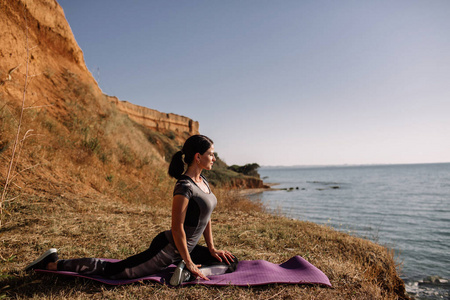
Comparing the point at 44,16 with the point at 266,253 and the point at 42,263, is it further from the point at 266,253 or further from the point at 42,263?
the point at 266,253

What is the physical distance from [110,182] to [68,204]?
11.2ft

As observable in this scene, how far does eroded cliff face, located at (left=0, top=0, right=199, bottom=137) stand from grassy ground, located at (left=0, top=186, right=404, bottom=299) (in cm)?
517

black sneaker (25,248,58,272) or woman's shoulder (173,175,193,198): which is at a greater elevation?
woman's shoulder (173,175,193,198)

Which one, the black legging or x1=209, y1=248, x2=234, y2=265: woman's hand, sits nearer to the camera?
the black legging

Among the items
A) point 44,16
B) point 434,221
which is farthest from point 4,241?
point 434,221

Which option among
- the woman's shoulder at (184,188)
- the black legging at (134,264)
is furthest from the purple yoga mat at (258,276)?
the woman's shoulder at (184,188)

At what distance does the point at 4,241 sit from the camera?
3.93 metres

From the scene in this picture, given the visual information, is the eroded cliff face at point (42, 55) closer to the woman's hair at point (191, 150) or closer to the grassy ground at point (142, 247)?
the grassy ground at point (142, 247)

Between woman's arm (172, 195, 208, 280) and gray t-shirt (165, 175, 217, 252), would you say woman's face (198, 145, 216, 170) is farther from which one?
woman's arm (172, 195, 208, 280)

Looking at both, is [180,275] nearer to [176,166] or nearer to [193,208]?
[193,208]

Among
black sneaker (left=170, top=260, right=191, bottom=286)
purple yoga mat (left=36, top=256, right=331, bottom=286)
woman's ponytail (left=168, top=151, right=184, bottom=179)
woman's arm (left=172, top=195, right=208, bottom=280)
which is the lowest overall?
purple yoga mat (left=36, top=256, right=331, bottom=286)

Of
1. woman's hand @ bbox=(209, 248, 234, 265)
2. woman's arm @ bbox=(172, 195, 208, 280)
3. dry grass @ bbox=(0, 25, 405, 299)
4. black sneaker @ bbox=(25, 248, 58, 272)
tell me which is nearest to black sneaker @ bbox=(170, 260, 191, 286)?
dry grass @ bbox=(0, 25, 405, 299)

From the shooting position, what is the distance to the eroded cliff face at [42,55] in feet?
32.8

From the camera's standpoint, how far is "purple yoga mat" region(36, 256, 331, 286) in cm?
292
